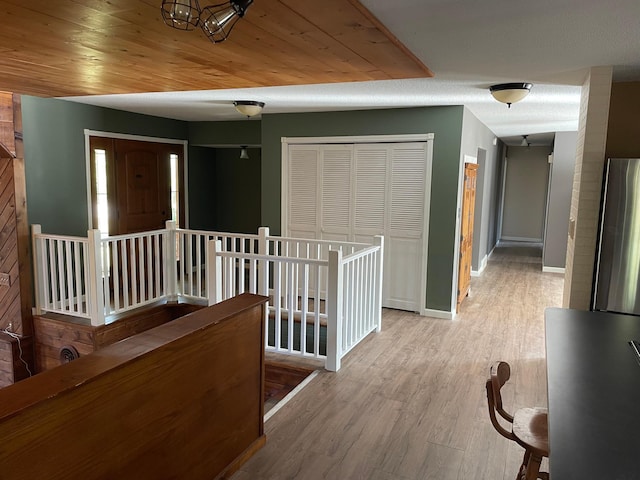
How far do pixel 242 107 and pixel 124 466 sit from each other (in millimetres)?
3891

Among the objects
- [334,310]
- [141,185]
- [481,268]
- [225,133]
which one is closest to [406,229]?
[334,310]

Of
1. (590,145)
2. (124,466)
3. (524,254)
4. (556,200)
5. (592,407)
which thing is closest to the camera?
(592,407)

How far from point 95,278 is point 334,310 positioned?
2337 millimetres

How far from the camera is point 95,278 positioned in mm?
4418

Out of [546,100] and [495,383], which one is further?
[546,100]

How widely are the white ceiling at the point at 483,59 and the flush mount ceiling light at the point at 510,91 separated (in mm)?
80

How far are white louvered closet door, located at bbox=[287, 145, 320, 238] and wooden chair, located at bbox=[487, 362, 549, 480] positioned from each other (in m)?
4.07

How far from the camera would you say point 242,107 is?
4934 millimetres

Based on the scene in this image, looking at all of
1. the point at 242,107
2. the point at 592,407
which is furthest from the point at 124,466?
the point at 242,107

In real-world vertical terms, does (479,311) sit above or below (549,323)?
below

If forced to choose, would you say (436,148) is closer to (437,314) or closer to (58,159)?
(437,314)

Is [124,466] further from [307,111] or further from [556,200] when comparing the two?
[556,200]

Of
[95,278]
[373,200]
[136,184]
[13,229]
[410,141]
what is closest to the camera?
[95,278]

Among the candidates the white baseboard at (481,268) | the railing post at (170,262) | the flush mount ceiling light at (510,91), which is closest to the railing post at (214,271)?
the railing post at (170,262)
